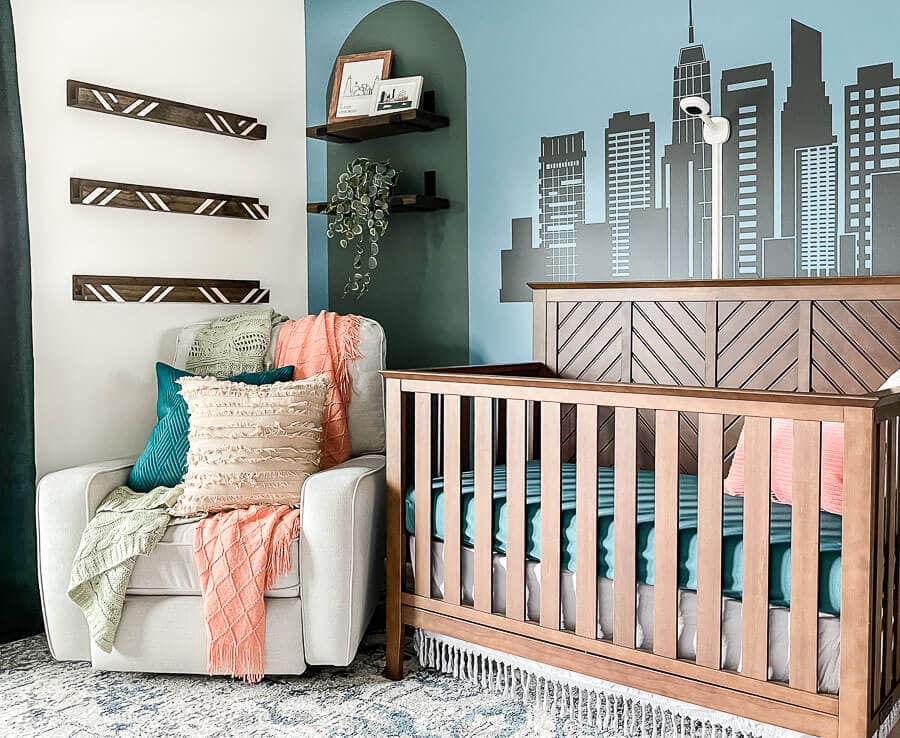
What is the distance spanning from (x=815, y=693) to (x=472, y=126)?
2.18 metres

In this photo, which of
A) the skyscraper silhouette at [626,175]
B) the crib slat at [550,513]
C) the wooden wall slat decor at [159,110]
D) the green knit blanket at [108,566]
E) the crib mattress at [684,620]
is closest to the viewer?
the crib mattress at [684,620]

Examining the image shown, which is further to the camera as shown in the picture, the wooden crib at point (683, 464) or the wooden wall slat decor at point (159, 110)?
the wooden wall slat decor at point (159, 110)

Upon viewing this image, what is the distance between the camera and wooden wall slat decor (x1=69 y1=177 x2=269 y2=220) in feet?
9.68

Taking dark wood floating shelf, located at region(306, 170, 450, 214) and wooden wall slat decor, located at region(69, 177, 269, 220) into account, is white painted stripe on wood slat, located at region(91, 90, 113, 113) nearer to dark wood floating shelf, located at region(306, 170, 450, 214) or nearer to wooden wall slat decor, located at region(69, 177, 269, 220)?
wooden wall slat decor, located at region(69, 177, 269, 220)

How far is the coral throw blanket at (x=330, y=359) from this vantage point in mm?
2844

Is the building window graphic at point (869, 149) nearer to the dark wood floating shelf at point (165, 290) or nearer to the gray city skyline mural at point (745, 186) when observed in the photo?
the gray city skyline mural at point (745, 186)

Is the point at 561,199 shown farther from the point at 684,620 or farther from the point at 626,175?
the point at 684,620

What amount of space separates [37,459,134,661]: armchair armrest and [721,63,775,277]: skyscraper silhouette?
1955mm

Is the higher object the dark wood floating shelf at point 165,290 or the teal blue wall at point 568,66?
the teal blue wall at point 568,66

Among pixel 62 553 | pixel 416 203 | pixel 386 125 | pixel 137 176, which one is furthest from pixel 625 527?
pixel 137 176

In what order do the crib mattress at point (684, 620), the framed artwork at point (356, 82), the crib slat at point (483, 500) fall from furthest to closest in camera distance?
the framed artwork at point (356, 82) < the crib slat at point (483, 500) < the crib mattress at point (684, 620)

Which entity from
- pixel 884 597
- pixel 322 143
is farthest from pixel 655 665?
pixel 322 143

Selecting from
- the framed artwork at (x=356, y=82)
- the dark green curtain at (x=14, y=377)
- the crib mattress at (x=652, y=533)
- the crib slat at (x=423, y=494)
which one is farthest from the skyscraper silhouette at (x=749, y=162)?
the dark green curtain at (x=14, y=377)

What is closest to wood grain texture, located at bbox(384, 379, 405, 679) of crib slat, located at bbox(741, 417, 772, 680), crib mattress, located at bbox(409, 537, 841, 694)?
crib mattress, located at bbox(409, 537, 841, 694)
